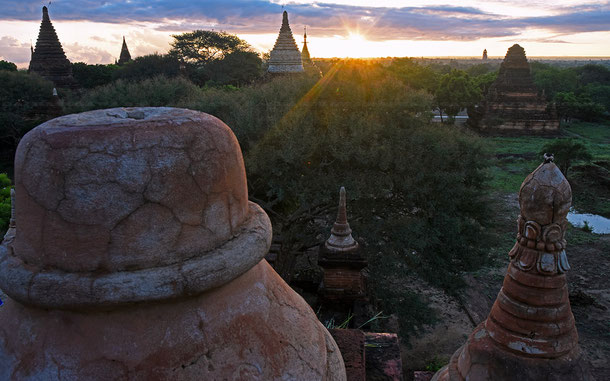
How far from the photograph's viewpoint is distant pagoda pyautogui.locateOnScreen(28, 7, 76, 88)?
98.6 feet

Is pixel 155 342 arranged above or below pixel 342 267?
above

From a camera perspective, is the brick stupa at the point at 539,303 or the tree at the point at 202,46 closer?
the brick stupa at the point at 539,303

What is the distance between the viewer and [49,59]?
30328mm

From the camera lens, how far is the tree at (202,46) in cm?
4069

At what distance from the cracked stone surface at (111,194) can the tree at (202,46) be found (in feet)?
135

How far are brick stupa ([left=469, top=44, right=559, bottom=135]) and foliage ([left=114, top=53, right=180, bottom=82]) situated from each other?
78.8 feet

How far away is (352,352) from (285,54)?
2458 cm

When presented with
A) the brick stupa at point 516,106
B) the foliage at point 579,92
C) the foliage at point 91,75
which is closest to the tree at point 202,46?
the foliage at point 91,75

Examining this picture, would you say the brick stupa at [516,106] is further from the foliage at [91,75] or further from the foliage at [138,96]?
the foliage at [91,75]

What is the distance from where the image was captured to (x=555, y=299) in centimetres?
301

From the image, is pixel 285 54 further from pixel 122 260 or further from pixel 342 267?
pixel 122 260

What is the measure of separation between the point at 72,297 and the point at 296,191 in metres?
8.19

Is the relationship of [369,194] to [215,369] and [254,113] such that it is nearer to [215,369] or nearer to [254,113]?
[254,113]

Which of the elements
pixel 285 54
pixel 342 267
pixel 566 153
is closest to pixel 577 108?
pixel 566 153
